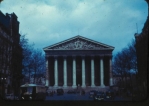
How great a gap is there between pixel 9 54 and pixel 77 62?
36.5 inches

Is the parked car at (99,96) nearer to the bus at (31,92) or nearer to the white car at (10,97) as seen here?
the bus at (31,92)

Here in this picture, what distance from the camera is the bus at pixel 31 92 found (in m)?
1.48

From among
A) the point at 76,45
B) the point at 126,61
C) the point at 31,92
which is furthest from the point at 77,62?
the point at 31,92

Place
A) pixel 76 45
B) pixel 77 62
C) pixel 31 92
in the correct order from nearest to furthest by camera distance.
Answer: pixel 31 92 → pixel 76 45 → pixel 77 62

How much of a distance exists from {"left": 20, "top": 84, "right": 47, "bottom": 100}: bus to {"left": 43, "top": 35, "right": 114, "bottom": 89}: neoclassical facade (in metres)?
0.19

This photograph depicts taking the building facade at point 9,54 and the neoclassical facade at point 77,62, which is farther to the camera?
the neoclassical facade at point 77,62

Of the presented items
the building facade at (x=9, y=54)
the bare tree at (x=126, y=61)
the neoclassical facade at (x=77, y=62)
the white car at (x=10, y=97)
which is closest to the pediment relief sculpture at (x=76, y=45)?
the neoclassical facade at (x=77, y=62)

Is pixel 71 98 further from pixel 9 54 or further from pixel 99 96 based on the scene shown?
pixel 9 54

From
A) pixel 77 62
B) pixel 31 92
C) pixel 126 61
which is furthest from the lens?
Result: pixel 77 62

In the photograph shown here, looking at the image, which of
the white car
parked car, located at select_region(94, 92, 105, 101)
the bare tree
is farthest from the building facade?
the bare tree

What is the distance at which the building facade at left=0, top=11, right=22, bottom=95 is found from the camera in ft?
4.99

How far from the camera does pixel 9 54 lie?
1.61 m

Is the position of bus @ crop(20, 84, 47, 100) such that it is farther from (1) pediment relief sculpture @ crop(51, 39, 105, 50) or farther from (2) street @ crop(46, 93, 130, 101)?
(1) pediment relief sculpture @ crop(51, 39, 105, 50)

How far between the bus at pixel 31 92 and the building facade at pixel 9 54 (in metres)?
0.08
